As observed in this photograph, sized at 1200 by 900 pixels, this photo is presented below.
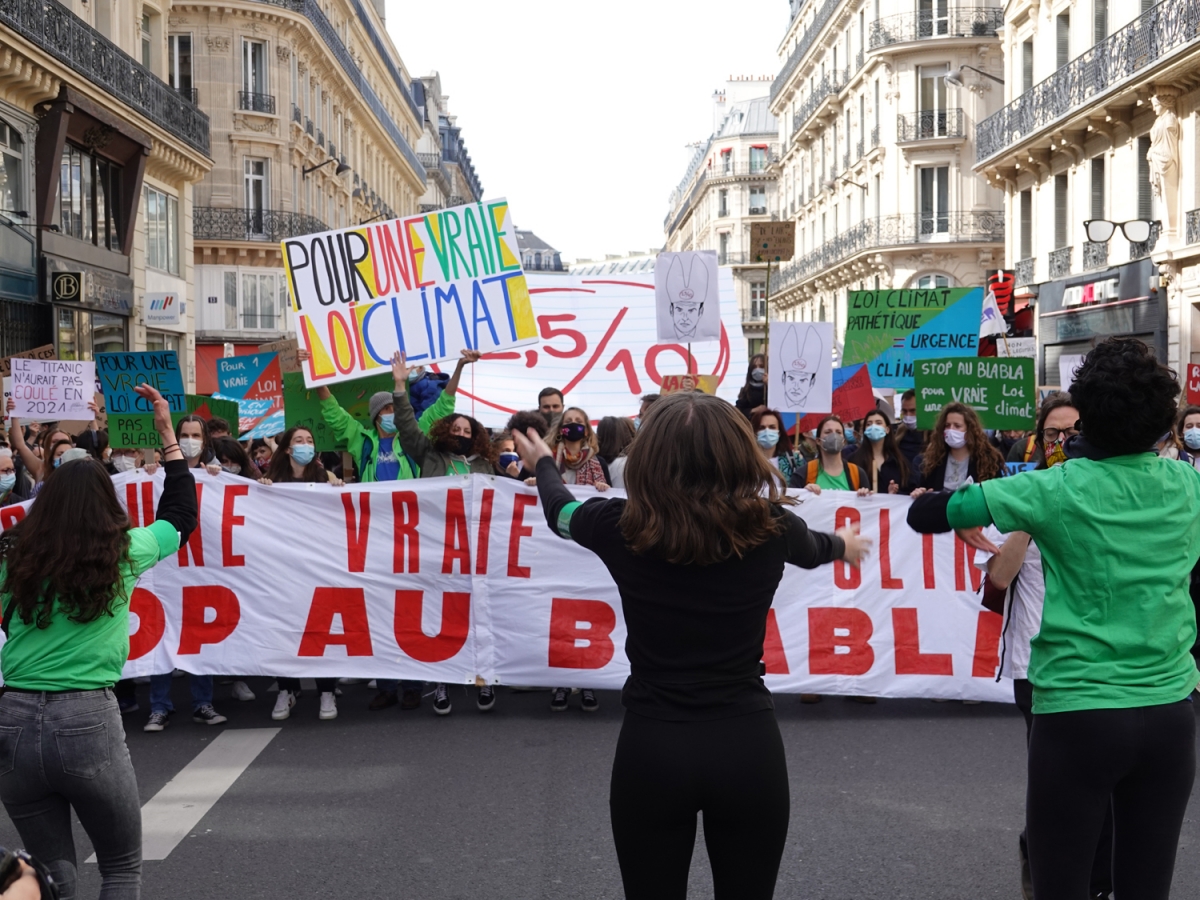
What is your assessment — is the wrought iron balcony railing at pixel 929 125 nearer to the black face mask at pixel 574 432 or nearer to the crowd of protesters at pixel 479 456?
the crowd of protesters at pixel 479 456

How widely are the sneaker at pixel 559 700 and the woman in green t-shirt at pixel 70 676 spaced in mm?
4054

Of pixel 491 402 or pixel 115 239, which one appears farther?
pixel 115 239

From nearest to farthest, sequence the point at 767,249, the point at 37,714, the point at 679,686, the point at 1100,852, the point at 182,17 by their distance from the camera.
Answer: the point at 679,686 < the point at 37,714 < the point at 1100,852 < the point at 767,249 < the point at 182,17

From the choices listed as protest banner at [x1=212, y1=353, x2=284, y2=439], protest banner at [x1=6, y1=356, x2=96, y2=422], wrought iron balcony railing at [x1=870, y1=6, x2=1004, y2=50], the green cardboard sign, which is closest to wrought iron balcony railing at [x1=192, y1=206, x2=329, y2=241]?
wrought iron balcony railing at [x1=870, y1=6, x2=1004, y2=50]

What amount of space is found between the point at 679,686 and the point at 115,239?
974 inches

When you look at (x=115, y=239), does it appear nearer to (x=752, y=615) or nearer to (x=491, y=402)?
(x=491, y=402)

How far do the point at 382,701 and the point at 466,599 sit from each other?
2.47 ft

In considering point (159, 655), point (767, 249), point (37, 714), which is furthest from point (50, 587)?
point (767, 249)

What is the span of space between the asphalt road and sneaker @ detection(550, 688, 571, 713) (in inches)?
3.6

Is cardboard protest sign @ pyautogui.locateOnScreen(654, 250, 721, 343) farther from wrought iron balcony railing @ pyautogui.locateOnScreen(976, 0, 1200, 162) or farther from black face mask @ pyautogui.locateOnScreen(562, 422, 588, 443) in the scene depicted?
wrought iron balcony railing @ pyautogui.locateOnScreen(976, 0, 1200, 162)

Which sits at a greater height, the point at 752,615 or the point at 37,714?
the point at 752,615

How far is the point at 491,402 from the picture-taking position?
1247 centimetres

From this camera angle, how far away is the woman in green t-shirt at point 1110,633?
3.08 metres

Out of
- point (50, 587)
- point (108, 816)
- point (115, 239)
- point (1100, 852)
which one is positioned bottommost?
point (1100, 852)
